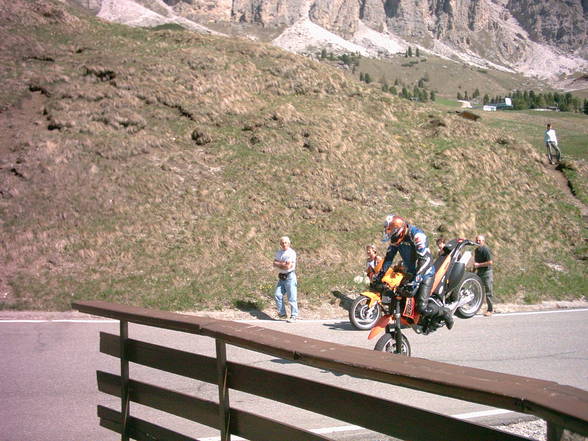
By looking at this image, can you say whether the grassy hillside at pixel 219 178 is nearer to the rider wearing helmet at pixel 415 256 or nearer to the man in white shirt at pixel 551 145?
the man in white shirt at pixel 551 145

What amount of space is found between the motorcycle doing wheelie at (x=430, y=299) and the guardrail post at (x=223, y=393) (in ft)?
13.8

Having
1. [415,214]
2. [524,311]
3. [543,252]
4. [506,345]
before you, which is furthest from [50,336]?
[543,252]

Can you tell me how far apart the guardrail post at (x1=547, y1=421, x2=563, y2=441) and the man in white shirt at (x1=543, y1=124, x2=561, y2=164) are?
27.1 meters

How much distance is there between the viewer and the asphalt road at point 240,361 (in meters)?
5.74

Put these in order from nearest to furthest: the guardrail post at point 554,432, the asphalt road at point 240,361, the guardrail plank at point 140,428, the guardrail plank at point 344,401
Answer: the guardrail post at point 554,432 → the guardrail plank at point 344,401 → the guardrail plank at point 140,428 → the asphalt road at point 240,361

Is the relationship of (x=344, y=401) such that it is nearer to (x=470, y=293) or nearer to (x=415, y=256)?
(x=415, y=256)

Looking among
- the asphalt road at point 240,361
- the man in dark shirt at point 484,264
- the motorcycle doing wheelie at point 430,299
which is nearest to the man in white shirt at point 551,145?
the man in dark shirt at point 484,264

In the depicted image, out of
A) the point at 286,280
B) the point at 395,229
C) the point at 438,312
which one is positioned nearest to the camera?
the point at 395,229

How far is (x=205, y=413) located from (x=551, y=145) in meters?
28.9

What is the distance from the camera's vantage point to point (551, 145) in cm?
2775

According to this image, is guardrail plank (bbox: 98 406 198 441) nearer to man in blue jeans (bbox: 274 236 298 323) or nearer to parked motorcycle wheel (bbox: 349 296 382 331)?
parked motorcycle wheel (bbox: 349 296 382 331)

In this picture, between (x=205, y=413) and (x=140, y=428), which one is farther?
(x=140, y=428)

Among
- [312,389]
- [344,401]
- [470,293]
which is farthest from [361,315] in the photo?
[344,401]

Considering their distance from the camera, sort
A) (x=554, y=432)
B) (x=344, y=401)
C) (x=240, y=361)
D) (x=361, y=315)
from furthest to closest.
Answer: (x=361, y=315) → (x=240, y=361) → (x=344, y=401) → (x=554, y=432)
